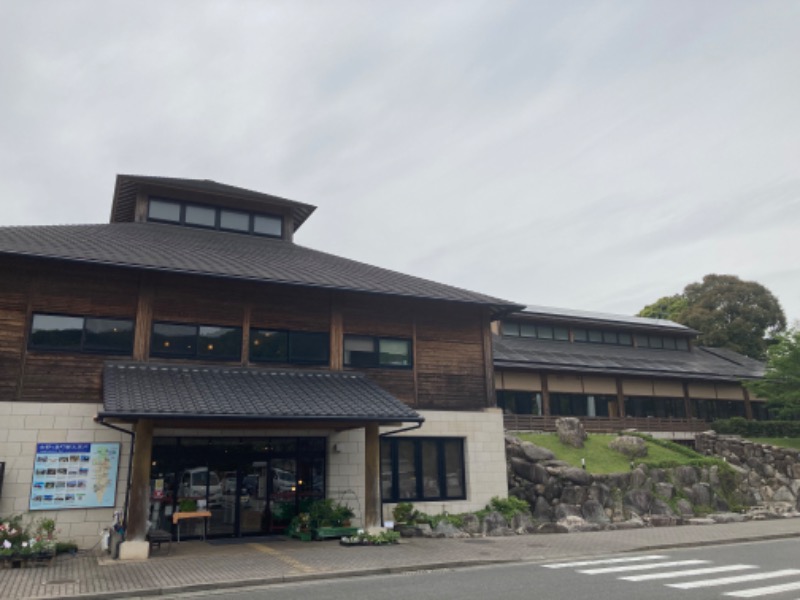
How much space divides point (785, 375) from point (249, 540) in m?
31.7

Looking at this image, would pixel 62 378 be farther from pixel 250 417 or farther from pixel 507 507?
pixel 507 507

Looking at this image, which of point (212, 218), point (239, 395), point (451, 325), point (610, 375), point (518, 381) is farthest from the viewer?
point (610, 375)

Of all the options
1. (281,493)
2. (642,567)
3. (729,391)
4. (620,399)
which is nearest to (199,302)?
(281,493)

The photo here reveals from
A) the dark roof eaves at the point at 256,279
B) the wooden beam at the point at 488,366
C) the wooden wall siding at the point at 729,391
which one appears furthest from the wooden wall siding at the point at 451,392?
the wooden wall siding at the point at 729,391

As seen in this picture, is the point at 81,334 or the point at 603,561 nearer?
the point at 603,561

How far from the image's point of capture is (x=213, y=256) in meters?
20.3

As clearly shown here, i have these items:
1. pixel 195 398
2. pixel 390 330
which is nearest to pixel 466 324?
pixel 390 330

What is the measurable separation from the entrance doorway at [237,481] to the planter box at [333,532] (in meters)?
1.34

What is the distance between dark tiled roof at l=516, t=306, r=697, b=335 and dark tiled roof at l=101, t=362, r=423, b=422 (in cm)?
2280

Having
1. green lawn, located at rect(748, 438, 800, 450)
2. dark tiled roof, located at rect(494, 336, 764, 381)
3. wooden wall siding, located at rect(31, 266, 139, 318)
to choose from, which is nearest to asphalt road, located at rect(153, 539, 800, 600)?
wooden wall siding, located at rect(31, 266, 139, 318)

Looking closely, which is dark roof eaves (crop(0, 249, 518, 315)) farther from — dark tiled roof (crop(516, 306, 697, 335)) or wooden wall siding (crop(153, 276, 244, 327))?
dark tiled roof (crop(516, 306, 697, 335))

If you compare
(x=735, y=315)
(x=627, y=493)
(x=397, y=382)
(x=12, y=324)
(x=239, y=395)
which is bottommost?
(x=627, y=493)

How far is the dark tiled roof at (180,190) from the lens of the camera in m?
23.2

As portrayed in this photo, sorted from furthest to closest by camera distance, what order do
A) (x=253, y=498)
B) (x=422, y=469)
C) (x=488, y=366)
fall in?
(x=488, y=366) < (x=422, y=469) < (x=253, y=498)
